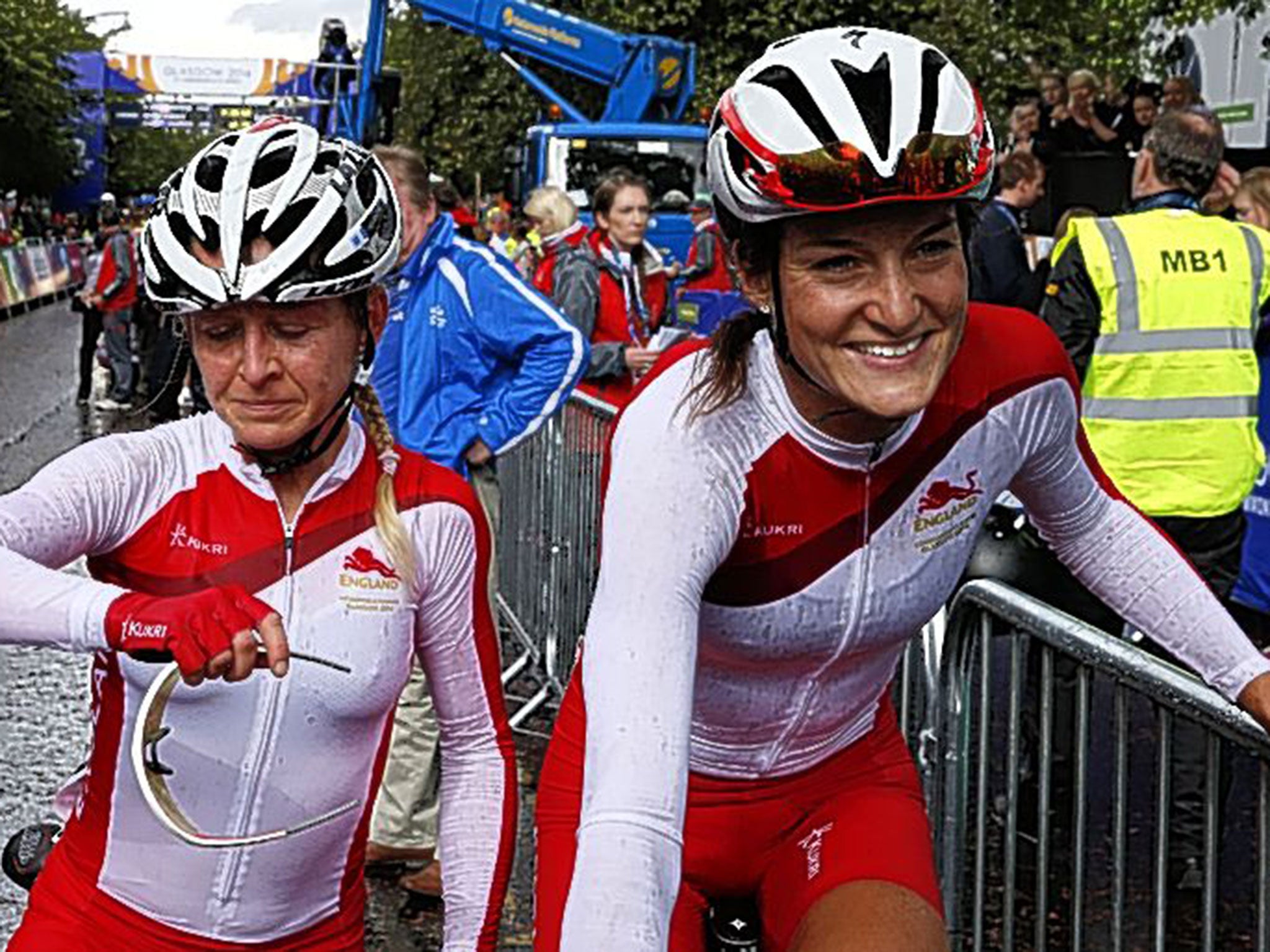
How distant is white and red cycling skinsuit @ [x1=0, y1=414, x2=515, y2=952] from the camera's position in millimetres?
2830

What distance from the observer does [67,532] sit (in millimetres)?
2746

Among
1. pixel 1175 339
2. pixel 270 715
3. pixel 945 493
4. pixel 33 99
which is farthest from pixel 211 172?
pixel 33 99

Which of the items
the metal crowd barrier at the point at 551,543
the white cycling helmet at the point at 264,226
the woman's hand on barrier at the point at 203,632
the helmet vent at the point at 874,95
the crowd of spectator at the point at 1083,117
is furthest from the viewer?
the crowd of spectator at the point at 1083,117

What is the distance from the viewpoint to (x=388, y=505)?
3.02 metres


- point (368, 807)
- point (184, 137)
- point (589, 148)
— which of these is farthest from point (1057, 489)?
point (184, 137)

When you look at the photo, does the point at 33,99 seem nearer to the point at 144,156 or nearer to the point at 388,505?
the point at 144,156

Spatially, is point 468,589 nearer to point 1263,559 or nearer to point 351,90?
point 1263,559

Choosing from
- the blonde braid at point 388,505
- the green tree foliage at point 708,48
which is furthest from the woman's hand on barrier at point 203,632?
the green tree foliage at point 708,48

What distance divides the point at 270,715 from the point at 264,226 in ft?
2.40

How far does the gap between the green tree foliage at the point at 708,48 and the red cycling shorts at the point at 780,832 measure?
87.2 ft

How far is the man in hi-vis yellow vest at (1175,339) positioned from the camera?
6.22 meters

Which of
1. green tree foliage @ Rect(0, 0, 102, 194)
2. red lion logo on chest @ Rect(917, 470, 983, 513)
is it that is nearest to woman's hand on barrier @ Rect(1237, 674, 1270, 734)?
red lion logo on chest @ Rect(917, 470, 983, 513)

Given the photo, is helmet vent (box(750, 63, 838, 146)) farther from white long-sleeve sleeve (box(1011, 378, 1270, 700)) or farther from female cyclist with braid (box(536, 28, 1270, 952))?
white long-sleeve sleeve (box(1011, 378, 1270, 700))

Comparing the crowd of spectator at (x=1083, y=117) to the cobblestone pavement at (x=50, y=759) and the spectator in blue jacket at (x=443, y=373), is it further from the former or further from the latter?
the spectator in blue jacket at (x=443, y=373)
